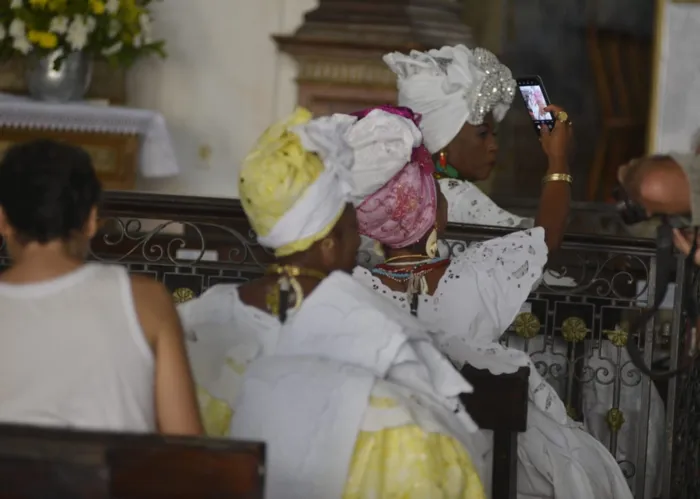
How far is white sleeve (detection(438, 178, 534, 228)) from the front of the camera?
5.37m

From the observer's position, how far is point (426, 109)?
5094mm

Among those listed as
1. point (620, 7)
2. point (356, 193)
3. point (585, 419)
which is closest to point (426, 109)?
point (356, 193)

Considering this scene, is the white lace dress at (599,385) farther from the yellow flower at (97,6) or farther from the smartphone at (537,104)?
the yellow flower at (97,6)

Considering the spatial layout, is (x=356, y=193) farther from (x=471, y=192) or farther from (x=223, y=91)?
(x=223, y=91)

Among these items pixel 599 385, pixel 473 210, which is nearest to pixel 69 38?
pixel 473 210

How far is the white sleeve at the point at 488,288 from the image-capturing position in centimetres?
407

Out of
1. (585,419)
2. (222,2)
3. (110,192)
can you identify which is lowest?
(585,419)

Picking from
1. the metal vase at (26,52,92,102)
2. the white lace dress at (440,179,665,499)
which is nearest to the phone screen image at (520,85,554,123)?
the white lace dress at (440,179,665,499)

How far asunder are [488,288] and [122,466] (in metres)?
1.92

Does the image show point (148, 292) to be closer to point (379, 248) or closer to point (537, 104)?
point (379, 248)

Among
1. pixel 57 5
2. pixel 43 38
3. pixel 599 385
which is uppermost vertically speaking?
pixel 57 5

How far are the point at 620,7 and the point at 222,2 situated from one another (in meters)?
2.60

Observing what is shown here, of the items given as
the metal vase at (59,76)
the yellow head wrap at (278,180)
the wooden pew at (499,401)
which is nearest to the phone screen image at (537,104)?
the wooden pew at (499,401)

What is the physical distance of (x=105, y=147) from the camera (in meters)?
7.80
